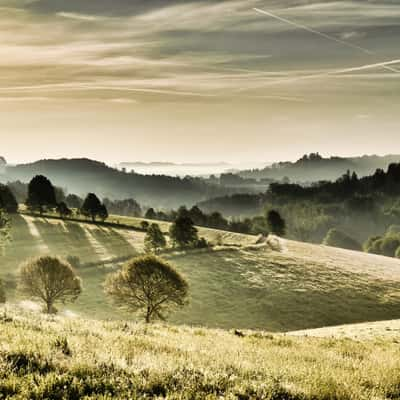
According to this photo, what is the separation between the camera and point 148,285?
4569 cm

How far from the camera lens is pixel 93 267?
263ft

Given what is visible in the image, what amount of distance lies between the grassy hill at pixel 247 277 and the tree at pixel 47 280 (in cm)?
421

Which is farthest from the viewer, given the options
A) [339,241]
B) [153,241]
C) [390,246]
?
[339,241]

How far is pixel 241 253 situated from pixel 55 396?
86.8 m

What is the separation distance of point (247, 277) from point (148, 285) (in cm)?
3233

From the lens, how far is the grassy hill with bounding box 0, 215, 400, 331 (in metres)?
57.9

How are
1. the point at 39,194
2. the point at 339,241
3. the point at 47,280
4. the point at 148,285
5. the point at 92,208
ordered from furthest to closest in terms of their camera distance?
the point at 339,241
the point at 92,208
the point at 39,194
the point at 47,280
the point at 148,285

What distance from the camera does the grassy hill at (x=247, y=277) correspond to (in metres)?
57.9

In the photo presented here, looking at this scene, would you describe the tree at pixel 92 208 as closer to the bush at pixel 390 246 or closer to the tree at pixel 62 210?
the tree at pixel 62 210

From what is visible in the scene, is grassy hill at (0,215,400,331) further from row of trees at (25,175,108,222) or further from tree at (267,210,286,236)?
tree at (267,210,286,236)

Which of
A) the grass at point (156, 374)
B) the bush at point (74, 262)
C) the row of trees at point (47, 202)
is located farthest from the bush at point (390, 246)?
the grass at point (156, 374)

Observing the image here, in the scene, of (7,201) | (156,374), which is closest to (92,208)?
(7,201)

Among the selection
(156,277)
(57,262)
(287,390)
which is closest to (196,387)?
(287,390)

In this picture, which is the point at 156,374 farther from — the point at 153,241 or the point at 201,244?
the point at 201,244
